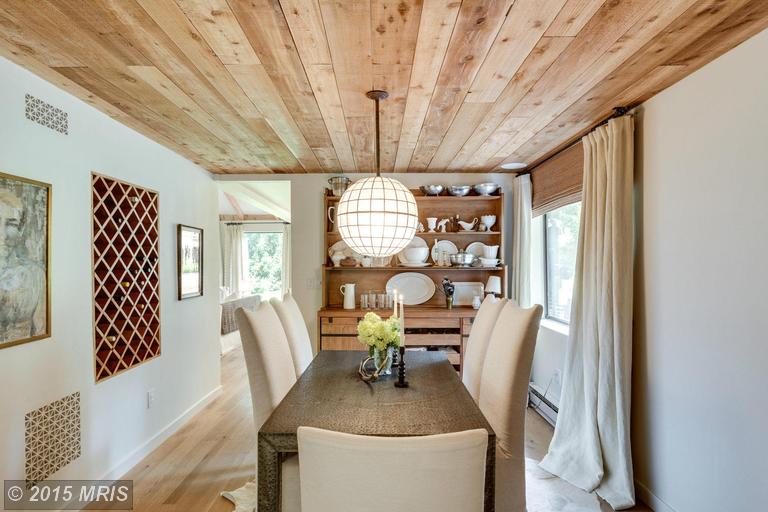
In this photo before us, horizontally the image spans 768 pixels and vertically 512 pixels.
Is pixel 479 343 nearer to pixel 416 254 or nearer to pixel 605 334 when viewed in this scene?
pixel 605 334

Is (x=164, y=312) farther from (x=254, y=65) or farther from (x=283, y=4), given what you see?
(x=283, y=4)

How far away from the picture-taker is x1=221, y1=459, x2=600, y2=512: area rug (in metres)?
2.24

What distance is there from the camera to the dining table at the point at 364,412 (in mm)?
1371

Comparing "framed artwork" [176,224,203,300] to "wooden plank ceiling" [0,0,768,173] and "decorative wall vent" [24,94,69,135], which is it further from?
"decorative wall vent" [24,94,69,135]

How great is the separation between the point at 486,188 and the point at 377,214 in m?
2.29

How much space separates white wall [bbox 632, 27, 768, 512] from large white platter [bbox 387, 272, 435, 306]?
207 cm

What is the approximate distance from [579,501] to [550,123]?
7.46 feet

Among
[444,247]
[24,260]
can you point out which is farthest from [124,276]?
[444,247]

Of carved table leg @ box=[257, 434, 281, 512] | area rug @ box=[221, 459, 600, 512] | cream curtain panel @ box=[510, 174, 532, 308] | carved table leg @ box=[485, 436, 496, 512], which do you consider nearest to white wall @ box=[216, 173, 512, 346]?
cream curtain panel @ box=[510, 174, 532, 308]

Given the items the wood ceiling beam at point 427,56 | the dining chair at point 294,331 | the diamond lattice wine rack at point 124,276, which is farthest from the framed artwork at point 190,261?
the wood ceiling beam at point 427,56

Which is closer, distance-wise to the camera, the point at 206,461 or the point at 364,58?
the point at 364,58

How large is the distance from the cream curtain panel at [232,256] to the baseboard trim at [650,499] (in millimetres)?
8454

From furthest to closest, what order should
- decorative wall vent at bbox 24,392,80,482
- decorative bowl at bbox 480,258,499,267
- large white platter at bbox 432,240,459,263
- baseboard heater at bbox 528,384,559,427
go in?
large white platter at bbox 432,240,459,263 < decorative bowl at bbox 480,258,499,267 < baseboard heater at bbox 528,384,559,427 < decorative wall vent at bbox 24,392,80,482

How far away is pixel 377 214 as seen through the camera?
6.46 feet
